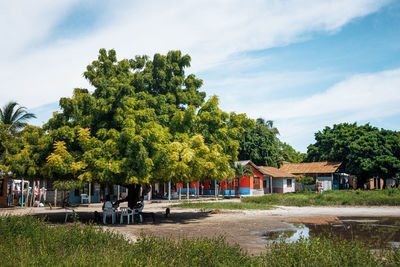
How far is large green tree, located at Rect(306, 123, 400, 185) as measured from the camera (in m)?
47.4

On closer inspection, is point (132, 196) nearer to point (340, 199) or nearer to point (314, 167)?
point (340, 199)

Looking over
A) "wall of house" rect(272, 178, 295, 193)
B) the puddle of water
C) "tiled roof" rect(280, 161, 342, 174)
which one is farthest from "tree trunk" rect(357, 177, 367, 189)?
the puddle of water

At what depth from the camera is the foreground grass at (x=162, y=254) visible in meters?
6.20

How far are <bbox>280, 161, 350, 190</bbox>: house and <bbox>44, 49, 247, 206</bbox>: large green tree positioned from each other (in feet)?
116

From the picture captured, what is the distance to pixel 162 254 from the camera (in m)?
7.14

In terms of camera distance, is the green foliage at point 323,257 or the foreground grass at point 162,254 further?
→ the green foliage at point 323,257

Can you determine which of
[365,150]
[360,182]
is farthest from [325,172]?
[365,150]

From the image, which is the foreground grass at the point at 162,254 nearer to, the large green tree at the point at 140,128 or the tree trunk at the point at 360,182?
the large green tree at the point at 140,128

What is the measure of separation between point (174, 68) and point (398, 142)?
3977 cm

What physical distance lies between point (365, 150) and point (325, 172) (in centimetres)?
702

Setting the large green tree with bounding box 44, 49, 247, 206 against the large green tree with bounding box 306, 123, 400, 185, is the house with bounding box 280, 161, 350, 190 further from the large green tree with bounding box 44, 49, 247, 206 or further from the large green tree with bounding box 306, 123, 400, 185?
the large green tree with bounding box 44, 49, 247, 206

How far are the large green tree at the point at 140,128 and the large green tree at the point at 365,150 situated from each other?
105ft

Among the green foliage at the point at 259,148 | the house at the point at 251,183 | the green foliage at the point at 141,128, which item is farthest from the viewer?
the green foliage at the point at 259,148

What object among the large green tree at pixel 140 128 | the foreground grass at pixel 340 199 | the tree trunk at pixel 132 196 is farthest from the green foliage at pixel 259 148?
the tree trunk at pixel 132 196
